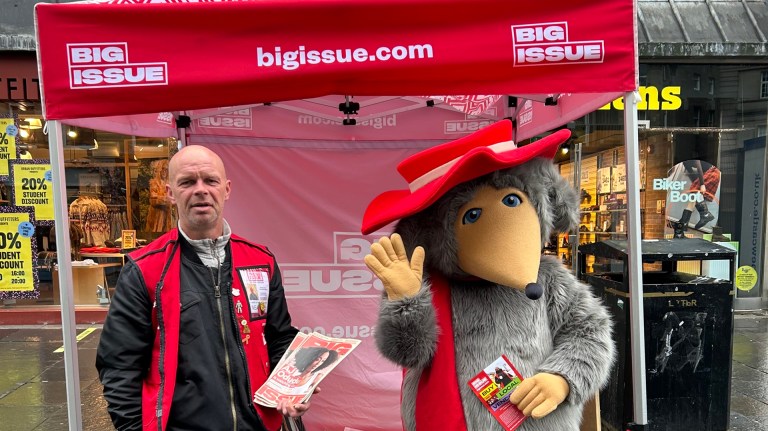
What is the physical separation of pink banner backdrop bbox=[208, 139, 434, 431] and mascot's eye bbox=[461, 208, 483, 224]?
73.3 inches

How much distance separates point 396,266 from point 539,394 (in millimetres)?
719

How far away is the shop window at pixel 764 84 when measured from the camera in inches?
300

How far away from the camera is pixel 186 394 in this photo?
192cm

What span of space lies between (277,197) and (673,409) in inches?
126

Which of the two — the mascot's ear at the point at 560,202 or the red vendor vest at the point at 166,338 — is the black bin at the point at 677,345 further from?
the red vendor vest at the point at 166,338

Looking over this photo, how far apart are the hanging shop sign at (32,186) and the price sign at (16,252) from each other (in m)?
0.18

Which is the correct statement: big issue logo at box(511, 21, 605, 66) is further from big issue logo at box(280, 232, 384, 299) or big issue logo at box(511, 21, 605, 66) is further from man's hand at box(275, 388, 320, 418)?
big issue logo at box(280, 232, 384, 299)

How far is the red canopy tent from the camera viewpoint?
6.00ft

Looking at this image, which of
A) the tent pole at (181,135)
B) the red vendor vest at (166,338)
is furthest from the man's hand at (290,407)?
the tent pole at (181,135)

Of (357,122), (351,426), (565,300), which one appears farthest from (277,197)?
(565,300)

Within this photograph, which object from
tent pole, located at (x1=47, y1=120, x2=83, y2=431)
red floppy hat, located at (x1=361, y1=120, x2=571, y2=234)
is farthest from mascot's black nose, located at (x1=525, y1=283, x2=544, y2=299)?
tent pole, located at (x1=47, y1=120, x2=83, y2=431)

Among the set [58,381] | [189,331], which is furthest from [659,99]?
[58,381]

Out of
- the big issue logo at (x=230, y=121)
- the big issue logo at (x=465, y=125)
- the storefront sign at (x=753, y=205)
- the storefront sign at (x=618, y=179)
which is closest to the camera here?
the big issue logo at (x=230, y=121)

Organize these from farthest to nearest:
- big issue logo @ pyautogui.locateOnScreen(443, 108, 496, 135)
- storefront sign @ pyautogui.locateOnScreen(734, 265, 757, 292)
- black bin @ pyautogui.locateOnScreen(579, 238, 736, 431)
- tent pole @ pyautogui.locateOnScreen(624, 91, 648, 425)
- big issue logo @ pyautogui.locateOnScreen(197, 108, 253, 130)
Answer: storefront sign @ pyautogui.locateOnScreen(734, 265, 757, 292) → big issue logo @ pyautogui.locateOnScreen(443, 108, 496, 135) → big issue logo @ pyautogui.locateOnScreen(197, 108, 253, 130) → black bin @ pyautogui.locateOnScreen(579, 238, 736, 431) → tent pole @ pyautogui.locateOnScreen(624, 91, 648, 425)
